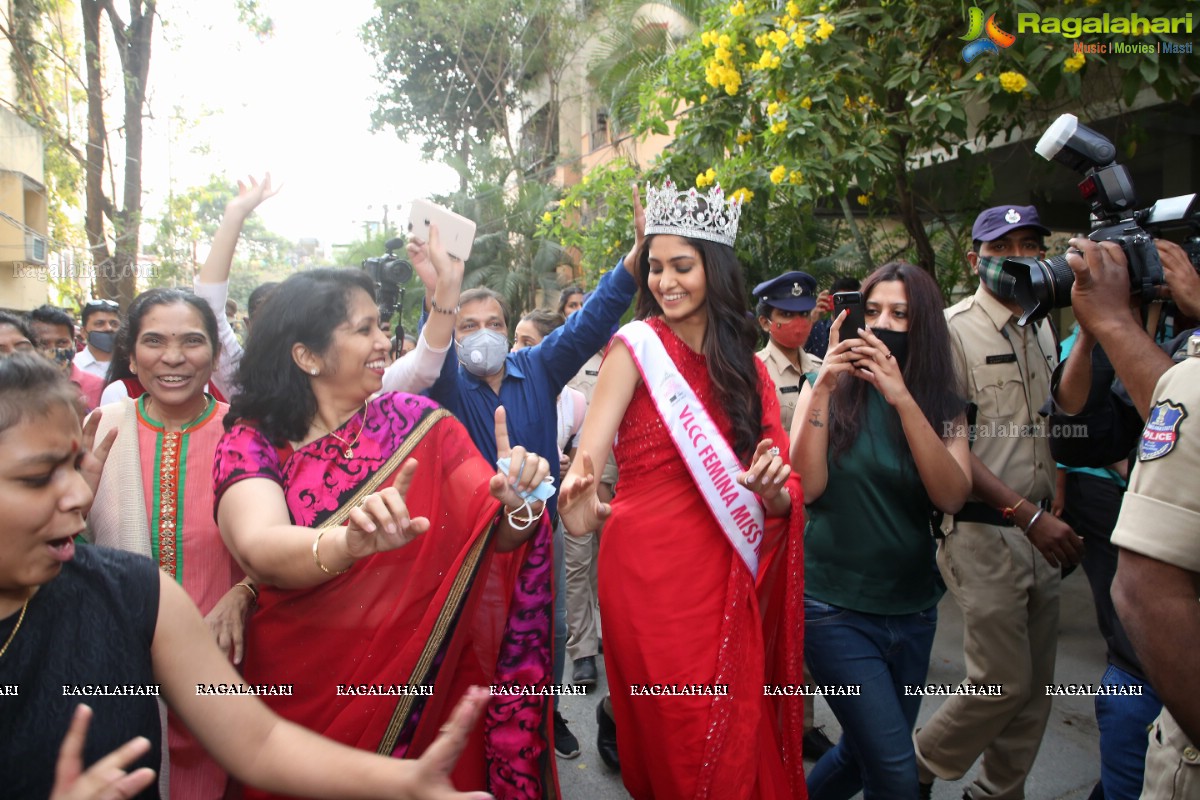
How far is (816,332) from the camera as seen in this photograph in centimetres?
577

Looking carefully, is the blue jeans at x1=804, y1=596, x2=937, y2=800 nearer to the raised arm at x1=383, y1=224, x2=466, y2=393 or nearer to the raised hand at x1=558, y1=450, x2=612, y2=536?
the raised hand at x1=558, y1=450, x2=612, y2=536

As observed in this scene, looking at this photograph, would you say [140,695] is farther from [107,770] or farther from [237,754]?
[107,770]

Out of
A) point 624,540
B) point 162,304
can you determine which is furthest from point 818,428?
point 162,304

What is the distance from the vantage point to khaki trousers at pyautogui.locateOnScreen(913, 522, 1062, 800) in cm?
291

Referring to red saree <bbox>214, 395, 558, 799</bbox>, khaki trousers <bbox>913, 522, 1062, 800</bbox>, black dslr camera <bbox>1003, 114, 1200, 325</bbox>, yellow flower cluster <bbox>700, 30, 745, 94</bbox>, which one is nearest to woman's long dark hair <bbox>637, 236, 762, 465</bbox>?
red saree <bbox>214, 395, 558, 799</bbox>

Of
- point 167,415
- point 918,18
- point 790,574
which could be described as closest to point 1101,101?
point 918,18

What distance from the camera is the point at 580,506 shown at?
224 centimetres

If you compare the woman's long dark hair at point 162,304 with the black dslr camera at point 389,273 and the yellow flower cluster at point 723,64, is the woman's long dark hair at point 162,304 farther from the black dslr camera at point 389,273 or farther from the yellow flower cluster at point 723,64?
the yellow flower cluster at point 723,64

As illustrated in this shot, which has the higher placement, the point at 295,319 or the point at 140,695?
the point at 295,319

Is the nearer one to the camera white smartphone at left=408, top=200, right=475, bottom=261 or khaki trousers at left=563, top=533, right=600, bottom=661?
white smartphone at left=408, top=200, right=475, bottom=261

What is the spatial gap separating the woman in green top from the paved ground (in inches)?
41.8

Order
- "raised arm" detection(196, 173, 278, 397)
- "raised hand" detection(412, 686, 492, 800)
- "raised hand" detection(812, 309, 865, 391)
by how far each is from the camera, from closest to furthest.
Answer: "raised hand" detection(412, 686, 492, 800), "raised hand" detection(812, 309, 865, 391), "raised arm" detection(196, 173, 278, 397)

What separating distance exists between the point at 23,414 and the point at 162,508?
110 cm

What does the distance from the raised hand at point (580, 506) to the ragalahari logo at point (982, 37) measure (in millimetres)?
3199
